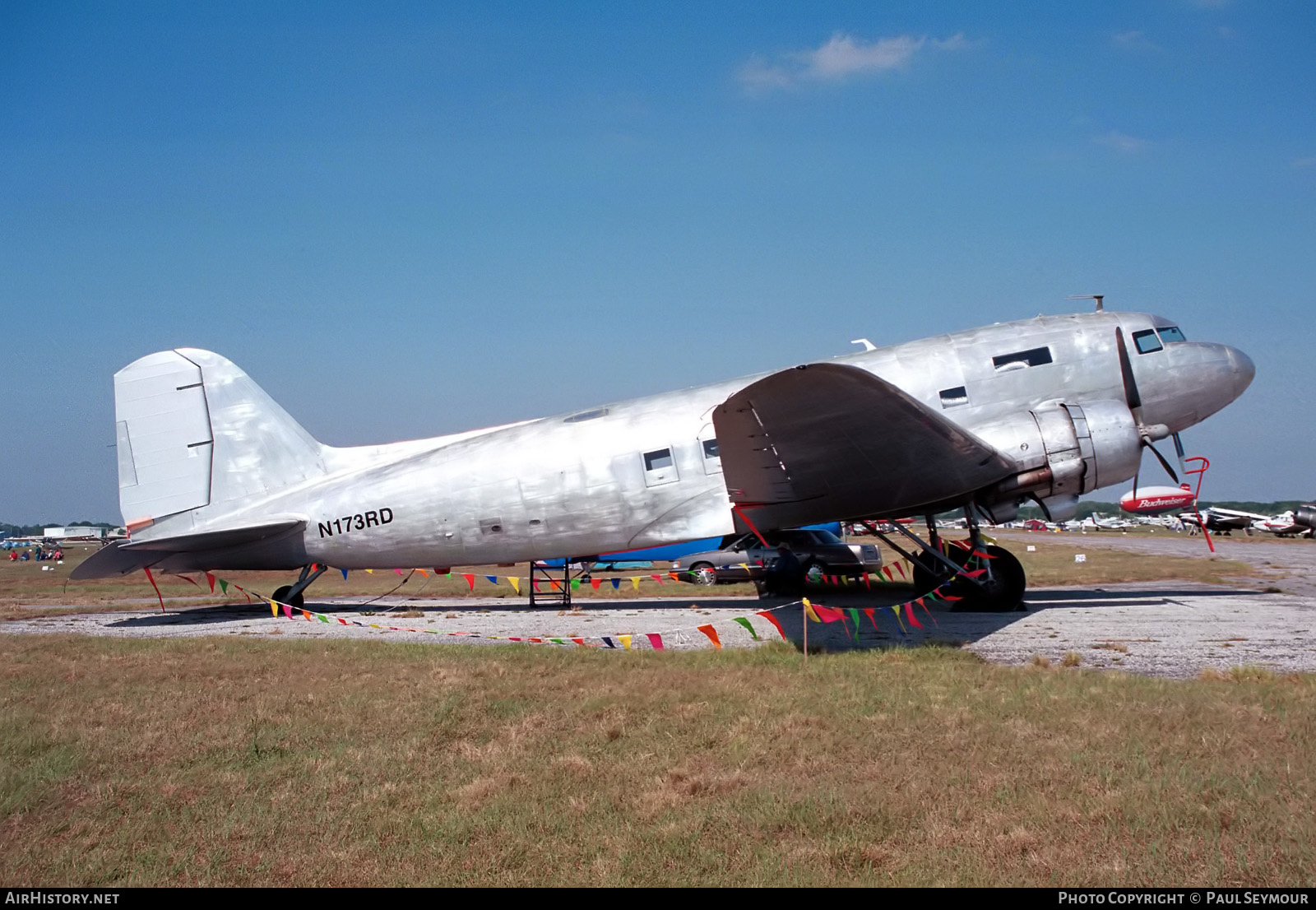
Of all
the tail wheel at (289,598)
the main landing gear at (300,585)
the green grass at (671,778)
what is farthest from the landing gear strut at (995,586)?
the tail wheel at (289,598)

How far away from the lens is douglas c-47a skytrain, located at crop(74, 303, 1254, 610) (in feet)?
44.5

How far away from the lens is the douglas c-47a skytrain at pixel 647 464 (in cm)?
1357

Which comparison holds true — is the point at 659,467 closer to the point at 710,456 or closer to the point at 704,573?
the point at 710,456

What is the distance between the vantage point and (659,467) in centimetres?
1509

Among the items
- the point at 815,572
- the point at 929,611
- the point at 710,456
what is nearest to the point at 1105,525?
the point at 815,572

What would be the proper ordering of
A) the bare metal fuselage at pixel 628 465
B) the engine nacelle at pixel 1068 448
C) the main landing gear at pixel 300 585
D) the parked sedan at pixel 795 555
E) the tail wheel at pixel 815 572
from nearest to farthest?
the engine nacelle at pixel 1068 448 → the bare metal fuselage at pixel 628 465 → the main landing gear at pixel 300 585 → the tail wheel at pixel 815 572 → the parked sedan at pixel 795 555

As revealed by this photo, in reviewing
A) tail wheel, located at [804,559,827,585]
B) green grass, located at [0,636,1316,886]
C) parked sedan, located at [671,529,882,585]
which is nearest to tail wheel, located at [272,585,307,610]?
green grass, located at [0,636,1316,886]

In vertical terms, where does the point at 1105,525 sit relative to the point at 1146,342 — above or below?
below

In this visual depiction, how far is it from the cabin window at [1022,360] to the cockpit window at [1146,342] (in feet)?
5.22

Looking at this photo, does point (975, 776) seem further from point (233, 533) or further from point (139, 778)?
point (233, 533)

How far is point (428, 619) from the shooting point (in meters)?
16.5

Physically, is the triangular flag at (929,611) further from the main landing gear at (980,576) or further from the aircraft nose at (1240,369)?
the aircraft nose at (1240,369)

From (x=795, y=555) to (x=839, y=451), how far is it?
9849mm

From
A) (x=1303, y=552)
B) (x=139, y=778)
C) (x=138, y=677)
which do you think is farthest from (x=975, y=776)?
(x=1303, y=552)
